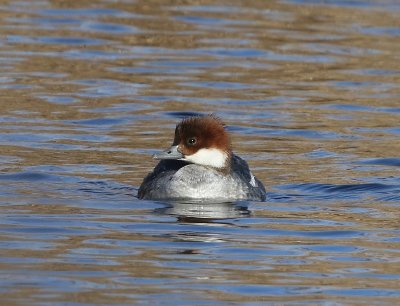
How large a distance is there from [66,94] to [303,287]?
9194mm

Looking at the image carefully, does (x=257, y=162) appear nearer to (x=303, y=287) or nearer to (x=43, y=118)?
(x=43, y=118)

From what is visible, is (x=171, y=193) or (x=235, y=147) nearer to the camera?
(x=171, y=193)

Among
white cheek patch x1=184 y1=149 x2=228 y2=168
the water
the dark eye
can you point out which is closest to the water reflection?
the water

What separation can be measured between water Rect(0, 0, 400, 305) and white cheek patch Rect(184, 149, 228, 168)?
0.47 metres

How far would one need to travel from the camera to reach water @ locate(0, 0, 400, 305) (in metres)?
9.72

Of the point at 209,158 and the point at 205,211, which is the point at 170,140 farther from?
the point at 205,211

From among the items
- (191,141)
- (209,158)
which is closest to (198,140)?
(191,141)

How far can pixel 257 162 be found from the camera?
1489cm

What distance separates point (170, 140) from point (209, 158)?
2.90m

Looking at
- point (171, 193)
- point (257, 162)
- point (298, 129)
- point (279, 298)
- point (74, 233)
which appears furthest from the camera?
point (298, 129)

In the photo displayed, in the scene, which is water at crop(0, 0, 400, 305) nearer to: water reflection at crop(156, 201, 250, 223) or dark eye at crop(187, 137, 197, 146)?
water reflection at crop(156, 201, 250, 223)

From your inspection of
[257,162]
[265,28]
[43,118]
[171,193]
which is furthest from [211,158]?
[265,28]

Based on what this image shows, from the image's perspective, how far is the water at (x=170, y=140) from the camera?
9.72 meters

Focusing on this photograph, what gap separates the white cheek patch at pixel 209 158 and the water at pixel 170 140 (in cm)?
47
